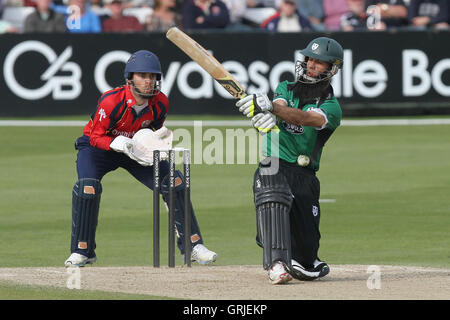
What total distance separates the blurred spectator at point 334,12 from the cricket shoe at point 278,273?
1556 centimetres

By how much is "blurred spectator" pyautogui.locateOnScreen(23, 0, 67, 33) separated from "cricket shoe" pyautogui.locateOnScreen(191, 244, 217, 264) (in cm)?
1309

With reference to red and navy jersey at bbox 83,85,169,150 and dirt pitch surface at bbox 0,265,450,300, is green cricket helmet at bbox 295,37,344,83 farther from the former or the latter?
red and navy jersey at bbox 83,85,169,150

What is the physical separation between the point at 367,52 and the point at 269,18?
2343mm

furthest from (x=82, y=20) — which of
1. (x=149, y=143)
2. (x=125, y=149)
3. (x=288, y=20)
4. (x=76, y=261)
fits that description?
(x=76, y=261)

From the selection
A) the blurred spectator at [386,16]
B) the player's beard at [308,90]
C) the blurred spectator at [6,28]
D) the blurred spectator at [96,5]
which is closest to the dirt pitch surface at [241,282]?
→ the player's beard at [308,90]

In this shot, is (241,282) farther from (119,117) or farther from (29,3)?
(29,3)

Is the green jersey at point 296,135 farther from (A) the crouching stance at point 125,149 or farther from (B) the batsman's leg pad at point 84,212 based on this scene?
(B) the batsman's leg pad at point 84,212

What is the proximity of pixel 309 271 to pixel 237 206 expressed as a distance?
16.5ft

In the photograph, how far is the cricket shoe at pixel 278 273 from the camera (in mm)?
8766

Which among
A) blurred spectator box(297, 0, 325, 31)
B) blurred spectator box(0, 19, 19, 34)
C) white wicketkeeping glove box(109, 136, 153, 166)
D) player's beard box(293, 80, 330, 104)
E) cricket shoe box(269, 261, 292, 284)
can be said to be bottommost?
cricket shoe box(269, 261, 292, 284)

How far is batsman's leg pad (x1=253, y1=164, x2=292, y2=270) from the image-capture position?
8.80 metres

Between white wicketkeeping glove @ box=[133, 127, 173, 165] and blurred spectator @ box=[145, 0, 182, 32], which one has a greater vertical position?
blurred spectator @ box=[145, 0, 182, 32]

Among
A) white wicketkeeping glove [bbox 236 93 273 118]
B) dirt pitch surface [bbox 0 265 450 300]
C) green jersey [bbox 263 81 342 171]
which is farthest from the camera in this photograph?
green jersey [bbox 263 81 342 171]

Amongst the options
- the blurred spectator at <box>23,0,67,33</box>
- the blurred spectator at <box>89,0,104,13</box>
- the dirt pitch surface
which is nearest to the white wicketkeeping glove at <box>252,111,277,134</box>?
the dirt pitch surface
